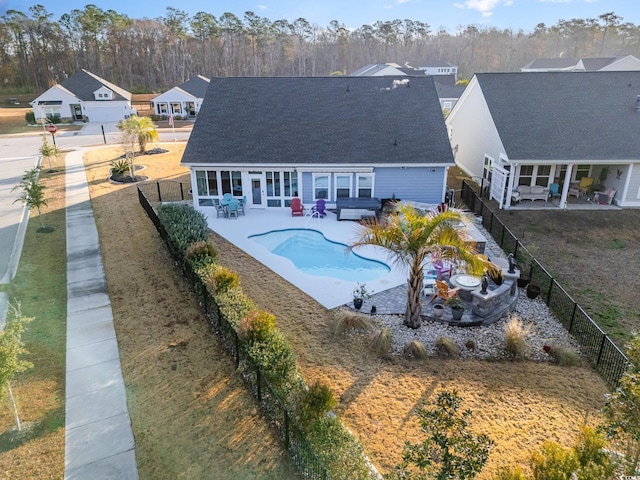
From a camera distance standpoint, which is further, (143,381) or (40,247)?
(40,247)

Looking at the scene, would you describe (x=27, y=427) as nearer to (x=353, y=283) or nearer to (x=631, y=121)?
(x=353, y=283)

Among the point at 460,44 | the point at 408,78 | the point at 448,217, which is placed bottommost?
the point at 448,217

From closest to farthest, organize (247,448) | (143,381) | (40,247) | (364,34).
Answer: (247,448) < (143,381) < (40,247) < (364,34)

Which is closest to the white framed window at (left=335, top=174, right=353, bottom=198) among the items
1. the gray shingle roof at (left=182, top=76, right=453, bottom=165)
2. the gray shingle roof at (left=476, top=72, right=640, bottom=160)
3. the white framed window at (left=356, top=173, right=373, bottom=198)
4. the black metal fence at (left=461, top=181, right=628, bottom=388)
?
the white framed window at (left=356, top=173, right=373, bottom=198)

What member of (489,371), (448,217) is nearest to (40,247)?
(448,217)

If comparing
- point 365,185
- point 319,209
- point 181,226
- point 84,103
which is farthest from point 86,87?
point 181,226

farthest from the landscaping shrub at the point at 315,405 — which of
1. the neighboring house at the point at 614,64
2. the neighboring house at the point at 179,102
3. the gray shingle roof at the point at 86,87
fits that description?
the neighboring house at the point at 614,64

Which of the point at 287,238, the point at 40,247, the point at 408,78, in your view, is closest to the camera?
the point at 40,247
